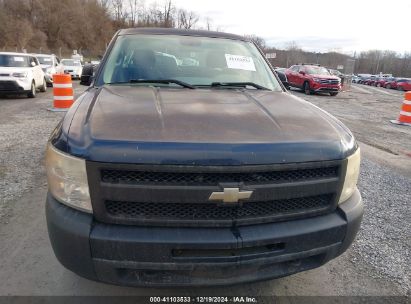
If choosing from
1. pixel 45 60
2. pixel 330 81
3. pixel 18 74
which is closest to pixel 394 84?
A: pixel 330 81

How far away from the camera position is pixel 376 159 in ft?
20.5

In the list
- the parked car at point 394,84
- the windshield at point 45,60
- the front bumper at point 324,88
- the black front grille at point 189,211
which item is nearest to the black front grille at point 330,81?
the front bumper at point 324,88

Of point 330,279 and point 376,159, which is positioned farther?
point 376,159

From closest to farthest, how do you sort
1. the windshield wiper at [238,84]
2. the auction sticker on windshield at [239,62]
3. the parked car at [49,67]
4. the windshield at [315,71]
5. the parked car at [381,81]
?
the windshield wiper at [238,84] < the auction sticker on windshield at [239,62] < the parked car at [49,67] < the windshield at [315,71] < the parked car at [381,81]

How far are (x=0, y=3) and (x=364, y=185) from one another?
73.3 meters

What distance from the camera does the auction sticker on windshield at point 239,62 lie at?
10.9ft

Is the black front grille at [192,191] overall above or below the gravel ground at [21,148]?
above

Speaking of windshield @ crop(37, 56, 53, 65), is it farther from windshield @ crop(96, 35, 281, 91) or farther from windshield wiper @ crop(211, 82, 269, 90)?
windshield wiper @ crop(211, 82, 269, 90)

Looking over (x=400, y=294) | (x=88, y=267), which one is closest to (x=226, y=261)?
(x=88, y=267)

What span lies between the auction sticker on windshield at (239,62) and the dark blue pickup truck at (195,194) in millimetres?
1223

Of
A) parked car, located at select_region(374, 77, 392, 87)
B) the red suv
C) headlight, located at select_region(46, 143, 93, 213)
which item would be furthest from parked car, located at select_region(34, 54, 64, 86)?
parked car, located at select_region(374, 77, 392, 87)

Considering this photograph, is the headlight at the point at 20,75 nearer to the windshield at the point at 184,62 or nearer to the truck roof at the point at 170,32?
the truck roof at the point at 170,32

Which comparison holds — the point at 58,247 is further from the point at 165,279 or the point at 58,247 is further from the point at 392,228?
the point at 392,228

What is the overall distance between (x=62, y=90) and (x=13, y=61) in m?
4.61
